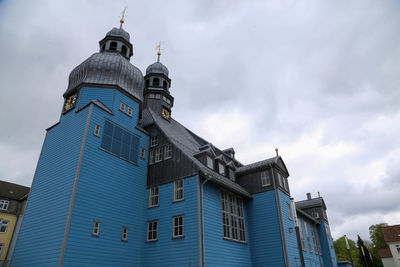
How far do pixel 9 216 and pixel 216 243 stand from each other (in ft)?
97.8

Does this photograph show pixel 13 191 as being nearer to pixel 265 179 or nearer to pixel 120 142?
pixel 120 142

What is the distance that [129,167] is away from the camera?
21672 millimetres

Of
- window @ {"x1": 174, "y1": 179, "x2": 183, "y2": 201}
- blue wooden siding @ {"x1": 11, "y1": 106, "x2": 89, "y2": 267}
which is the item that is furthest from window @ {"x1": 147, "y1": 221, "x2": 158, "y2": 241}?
blue wooden siding @ {"x1": 11, "y1": 106, "x2": 89, "y2": 267}

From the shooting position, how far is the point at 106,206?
61.4 ft

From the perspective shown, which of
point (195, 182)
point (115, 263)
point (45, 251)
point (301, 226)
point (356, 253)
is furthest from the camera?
point (356, 253)

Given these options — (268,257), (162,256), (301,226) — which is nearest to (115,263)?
(162,256)

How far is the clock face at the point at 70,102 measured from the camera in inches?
883

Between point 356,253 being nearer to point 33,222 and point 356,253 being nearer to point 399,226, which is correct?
point 399,226

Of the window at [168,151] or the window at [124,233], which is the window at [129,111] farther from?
the window at [124,233]

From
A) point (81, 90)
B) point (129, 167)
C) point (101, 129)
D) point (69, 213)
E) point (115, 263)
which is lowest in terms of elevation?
point (115, 263)

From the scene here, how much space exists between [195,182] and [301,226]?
58.5 feet

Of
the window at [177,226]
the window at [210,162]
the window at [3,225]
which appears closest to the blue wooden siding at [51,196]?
the window at [177,226]

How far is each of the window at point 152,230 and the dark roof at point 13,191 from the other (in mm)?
24872

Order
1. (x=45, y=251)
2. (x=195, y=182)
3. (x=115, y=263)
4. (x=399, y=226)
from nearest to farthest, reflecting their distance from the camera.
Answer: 1. (x=45, y=251)
2. (x=115, y=263)
3. (x=195, y=182)
4. (x=399, y=226)
